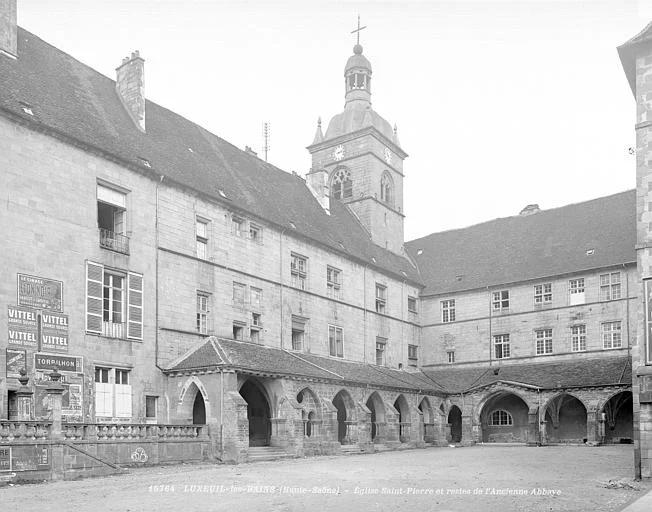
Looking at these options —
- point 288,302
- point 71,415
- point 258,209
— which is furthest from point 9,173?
point 288,302

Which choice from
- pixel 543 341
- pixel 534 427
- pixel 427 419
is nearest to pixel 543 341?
pixel 543 341

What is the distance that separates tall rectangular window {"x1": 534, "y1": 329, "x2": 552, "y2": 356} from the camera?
42625 mm

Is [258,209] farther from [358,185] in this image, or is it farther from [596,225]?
[596,225]

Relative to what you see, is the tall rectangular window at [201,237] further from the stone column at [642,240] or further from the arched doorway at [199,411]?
the stone column at [642,240]

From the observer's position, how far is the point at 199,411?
29547 mm

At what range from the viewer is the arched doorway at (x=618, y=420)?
39.1m

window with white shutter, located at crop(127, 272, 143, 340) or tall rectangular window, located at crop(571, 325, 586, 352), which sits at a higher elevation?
window with white shutter, located at crop(127, 272, 143, 340)

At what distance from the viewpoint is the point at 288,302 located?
35.0 m

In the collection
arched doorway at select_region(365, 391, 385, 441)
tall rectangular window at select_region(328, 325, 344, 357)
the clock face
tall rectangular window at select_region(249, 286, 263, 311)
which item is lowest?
arched doorway at select_region(365, 391, 385, 441)

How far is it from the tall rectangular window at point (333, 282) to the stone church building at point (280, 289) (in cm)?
13

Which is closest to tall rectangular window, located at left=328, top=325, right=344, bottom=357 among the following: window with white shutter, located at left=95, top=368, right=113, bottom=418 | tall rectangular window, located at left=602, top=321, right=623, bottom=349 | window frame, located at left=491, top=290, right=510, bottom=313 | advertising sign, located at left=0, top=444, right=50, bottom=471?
window frame, located at left=491, top=290, right=510, bottom=313

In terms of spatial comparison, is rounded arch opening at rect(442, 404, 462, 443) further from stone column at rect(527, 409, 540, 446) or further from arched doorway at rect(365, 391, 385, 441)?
arched doorway at rect(365, 391, 385, 441)

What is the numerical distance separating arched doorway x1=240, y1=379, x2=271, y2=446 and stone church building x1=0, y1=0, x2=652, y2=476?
0.30 ft

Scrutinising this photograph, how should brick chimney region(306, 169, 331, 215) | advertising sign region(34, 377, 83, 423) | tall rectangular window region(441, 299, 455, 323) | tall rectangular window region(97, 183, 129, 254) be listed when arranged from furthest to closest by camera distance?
tall rectangular window region(441, 299, 455, 323) → brick chimney region(306, 169, 331, 215) → tall rectangular window region(97, 183, 129, 254) → advertising sign region(34, 377, 83, 423)
